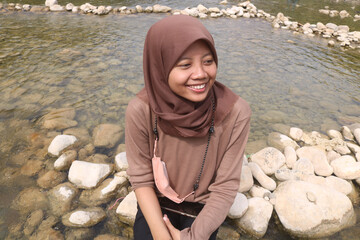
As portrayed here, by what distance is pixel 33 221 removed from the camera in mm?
2662

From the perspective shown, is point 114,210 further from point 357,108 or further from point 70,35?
point 70,35

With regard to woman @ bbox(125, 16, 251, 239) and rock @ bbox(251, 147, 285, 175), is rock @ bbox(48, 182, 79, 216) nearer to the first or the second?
woman @ bbox(125, 16, 251, 239)

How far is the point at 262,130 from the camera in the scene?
459 cm

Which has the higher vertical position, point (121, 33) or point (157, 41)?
point (157, 41)

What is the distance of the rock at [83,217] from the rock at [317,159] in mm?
3120

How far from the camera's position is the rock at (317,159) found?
11.4 ft

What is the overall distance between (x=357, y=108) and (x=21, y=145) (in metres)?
7.05

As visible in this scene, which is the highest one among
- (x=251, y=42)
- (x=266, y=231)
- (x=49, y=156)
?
(x=251, y=42)

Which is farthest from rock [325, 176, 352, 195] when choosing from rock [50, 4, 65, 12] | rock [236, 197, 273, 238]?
rock [50, 4, 65, 12]

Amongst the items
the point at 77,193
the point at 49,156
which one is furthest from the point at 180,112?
the point at 49,156

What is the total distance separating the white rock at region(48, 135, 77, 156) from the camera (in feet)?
11.7

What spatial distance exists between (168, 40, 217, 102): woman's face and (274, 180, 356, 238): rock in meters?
2.02

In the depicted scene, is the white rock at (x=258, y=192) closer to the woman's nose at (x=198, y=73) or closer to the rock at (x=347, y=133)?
the woman's nose at (x=198, y=73)

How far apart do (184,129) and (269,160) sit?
235cm
